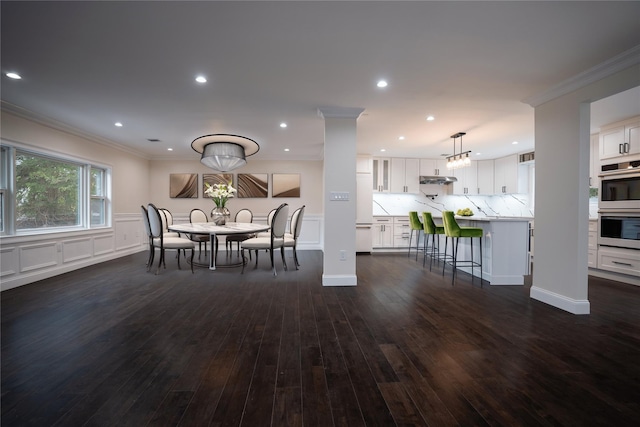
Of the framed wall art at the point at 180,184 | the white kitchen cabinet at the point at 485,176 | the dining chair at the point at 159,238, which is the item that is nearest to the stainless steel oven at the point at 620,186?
the white kitchen cabinet at the point at 485,176

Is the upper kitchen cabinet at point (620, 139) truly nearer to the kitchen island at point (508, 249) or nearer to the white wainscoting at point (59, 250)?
the kitchen island at point (508, 249)

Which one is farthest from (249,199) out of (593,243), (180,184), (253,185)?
(593,243)

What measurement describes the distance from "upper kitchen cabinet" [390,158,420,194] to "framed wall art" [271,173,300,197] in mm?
2366

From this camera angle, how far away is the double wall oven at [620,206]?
3.67 m

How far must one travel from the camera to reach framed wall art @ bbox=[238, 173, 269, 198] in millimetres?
6930

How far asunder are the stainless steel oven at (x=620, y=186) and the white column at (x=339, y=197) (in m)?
3.68

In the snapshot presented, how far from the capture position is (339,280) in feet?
12.1

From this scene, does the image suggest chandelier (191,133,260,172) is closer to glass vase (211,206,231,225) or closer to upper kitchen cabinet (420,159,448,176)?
glass vase (211,206,231,225)

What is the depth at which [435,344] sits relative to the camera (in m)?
2.08

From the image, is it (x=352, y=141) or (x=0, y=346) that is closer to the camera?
(x=0, y=346)

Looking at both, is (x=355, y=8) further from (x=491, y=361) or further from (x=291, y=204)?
(x=291, y=204)

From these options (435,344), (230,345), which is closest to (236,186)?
(230,345)

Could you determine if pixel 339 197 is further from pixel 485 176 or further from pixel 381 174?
pixel 485 176

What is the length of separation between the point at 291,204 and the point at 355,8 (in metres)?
5.49
